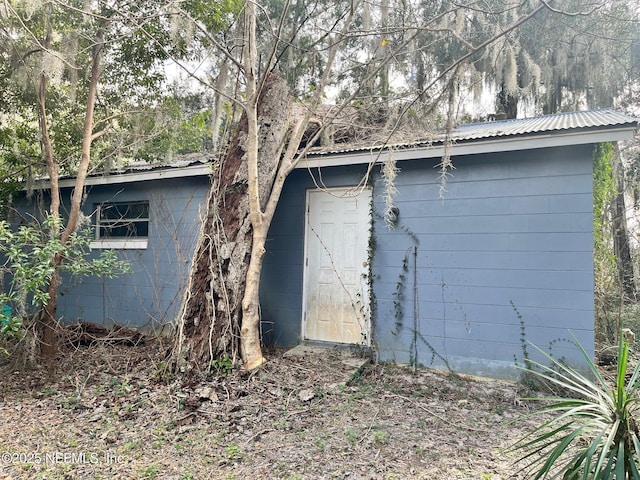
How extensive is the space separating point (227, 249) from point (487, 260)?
2.95 m

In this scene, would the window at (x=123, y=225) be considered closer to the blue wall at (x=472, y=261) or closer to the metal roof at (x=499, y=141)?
the blue wall at (x=472, y=261)

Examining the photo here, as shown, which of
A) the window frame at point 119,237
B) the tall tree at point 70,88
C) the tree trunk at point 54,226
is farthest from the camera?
the window frame at point 119,237

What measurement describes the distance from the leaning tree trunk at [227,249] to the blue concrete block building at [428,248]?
0.77 metres

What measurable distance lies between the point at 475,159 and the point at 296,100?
3.09 metres

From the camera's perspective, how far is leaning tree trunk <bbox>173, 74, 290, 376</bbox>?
4414mm

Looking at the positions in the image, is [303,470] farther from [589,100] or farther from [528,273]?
[589,100]

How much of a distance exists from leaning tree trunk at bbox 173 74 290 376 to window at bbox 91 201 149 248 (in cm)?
237

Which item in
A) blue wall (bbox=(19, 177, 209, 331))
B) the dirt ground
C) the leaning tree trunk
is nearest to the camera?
the dirt ground

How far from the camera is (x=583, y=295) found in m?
4.07

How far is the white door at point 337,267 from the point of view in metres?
5.32

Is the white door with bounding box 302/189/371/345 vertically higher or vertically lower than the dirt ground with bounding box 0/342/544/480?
higher

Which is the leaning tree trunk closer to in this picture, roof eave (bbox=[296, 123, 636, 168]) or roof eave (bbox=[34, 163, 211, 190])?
roof eave (bbox=[296, 123, 636, 168])

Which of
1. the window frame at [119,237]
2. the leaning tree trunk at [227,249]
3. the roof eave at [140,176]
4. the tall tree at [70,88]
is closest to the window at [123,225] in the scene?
the window frame at [119,237]

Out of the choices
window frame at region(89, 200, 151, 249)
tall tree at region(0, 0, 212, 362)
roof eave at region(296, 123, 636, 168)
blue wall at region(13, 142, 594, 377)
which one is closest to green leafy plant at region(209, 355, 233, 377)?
blue wall at region(13, 142, 594, 377)
